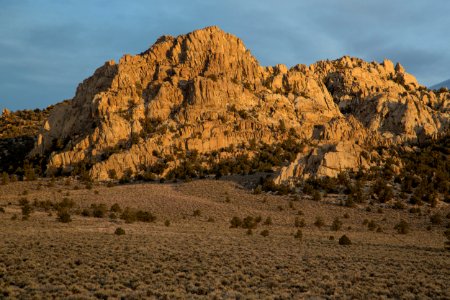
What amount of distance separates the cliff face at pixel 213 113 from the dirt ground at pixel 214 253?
11.5m

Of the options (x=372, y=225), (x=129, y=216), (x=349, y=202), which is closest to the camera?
(x=129, y=216)

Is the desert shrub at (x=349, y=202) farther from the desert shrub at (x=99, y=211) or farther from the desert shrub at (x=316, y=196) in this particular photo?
the desert shrub at (x=99, y=211)

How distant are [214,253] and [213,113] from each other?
41987 millimetres

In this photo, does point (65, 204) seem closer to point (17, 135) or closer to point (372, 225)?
point (372, 225)

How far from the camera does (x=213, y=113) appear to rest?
62125 millimetres

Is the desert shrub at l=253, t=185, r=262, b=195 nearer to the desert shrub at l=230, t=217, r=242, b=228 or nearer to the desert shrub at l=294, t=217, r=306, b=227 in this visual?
the desert shrub at l=294, t=217, r=306, b=227

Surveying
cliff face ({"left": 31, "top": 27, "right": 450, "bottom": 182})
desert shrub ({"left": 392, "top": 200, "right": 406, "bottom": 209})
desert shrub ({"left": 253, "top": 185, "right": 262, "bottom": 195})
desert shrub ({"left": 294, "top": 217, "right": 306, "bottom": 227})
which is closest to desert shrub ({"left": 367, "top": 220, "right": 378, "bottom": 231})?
desert shrub ({"left": 294, "top": 217, "right": 306, "bottom": 227})

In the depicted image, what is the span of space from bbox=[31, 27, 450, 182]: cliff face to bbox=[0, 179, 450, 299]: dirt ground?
1148 cm

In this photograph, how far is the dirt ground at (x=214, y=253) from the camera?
585 inches

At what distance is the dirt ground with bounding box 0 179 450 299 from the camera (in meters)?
14.9

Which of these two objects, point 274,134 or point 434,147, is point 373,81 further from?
point 274,134

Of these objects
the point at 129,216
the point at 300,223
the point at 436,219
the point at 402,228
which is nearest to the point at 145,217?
the point at 129,216

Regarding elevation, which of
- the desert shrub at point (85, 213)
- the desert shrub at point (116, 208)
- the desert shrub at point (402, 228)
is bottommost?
the desert shrub at point (402, 228)

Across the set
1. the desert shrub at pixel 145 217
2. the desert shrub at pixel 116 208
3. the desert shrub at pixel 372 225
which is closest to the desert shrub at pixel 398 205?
the desert shrub at pixel 372 225
